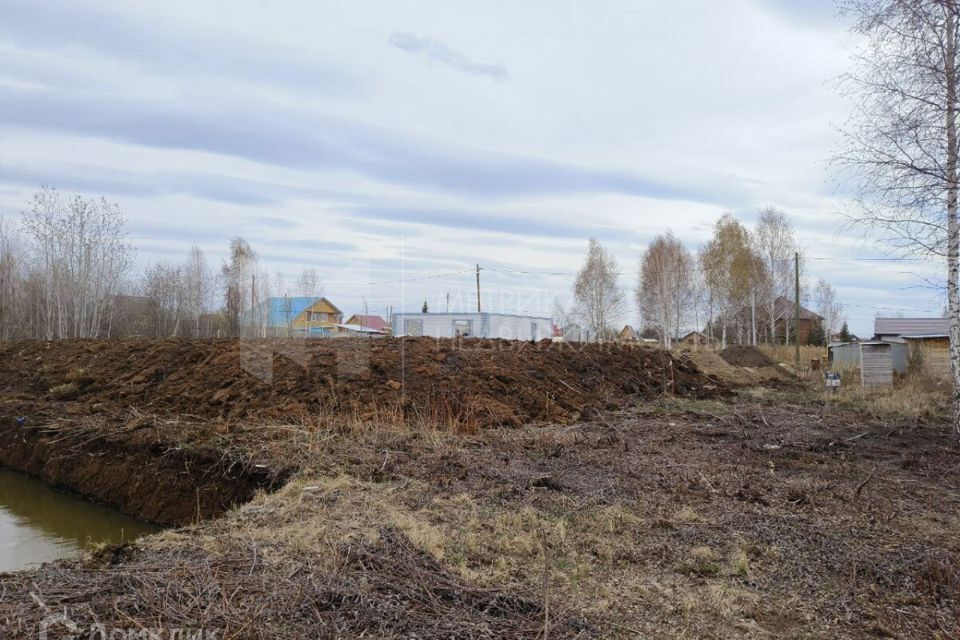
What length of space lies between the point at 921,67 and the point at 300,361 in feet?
34.4

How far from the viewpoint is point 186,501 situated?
709cm

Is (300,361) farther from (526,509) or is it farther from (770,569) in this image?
(770,569)

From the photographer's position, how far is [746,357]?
86.4 feet

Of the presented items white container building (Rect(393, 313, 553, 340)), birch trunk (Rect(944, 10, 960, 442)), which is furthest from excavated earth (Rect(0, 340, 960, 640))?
white container building (Rect(393, 313, 553, 340))

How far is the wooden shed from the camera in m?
16.0

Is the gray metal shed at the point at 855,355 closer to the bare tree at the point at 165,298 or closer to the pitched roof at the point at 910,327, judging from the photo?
the pitched roof at the point at 910,327

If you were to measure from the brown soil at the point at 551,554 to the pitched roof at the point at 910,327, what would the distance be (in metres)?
18.8

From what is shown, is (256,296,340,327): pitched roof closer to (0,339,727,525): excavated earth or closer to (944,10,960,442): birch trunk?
(0,339,727,525): excavated earth

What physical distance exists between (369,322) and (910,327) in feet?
76.7

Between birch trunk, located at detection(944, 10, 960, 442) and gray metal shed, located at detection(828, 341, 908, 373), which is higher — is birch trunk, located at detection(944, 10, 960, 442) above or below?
above

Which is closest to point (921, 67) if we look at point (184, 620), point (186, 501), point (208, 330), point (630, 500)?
point (630, 500)

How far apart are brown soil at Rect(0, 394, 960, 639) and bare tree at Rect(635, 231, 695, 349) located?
28736mm

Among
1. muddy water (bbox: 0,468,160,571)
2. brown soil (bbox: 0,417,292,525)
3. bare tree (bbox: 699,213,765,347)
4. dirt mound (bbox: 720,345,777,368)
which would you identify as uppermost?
bare tree (bbox: 699,213,765,347)

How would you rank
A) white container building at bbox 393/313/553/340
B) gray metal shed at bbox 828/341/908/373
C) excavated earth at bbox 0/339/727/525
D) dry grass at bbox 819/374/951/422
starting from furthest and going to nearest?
white container building at bbox 393/313/553/340 < gray metal shed at bbox 828/341/908/373 < dry grass at bbox 819/374/951/422 < excavated earth at bbox 0/339/727/525
